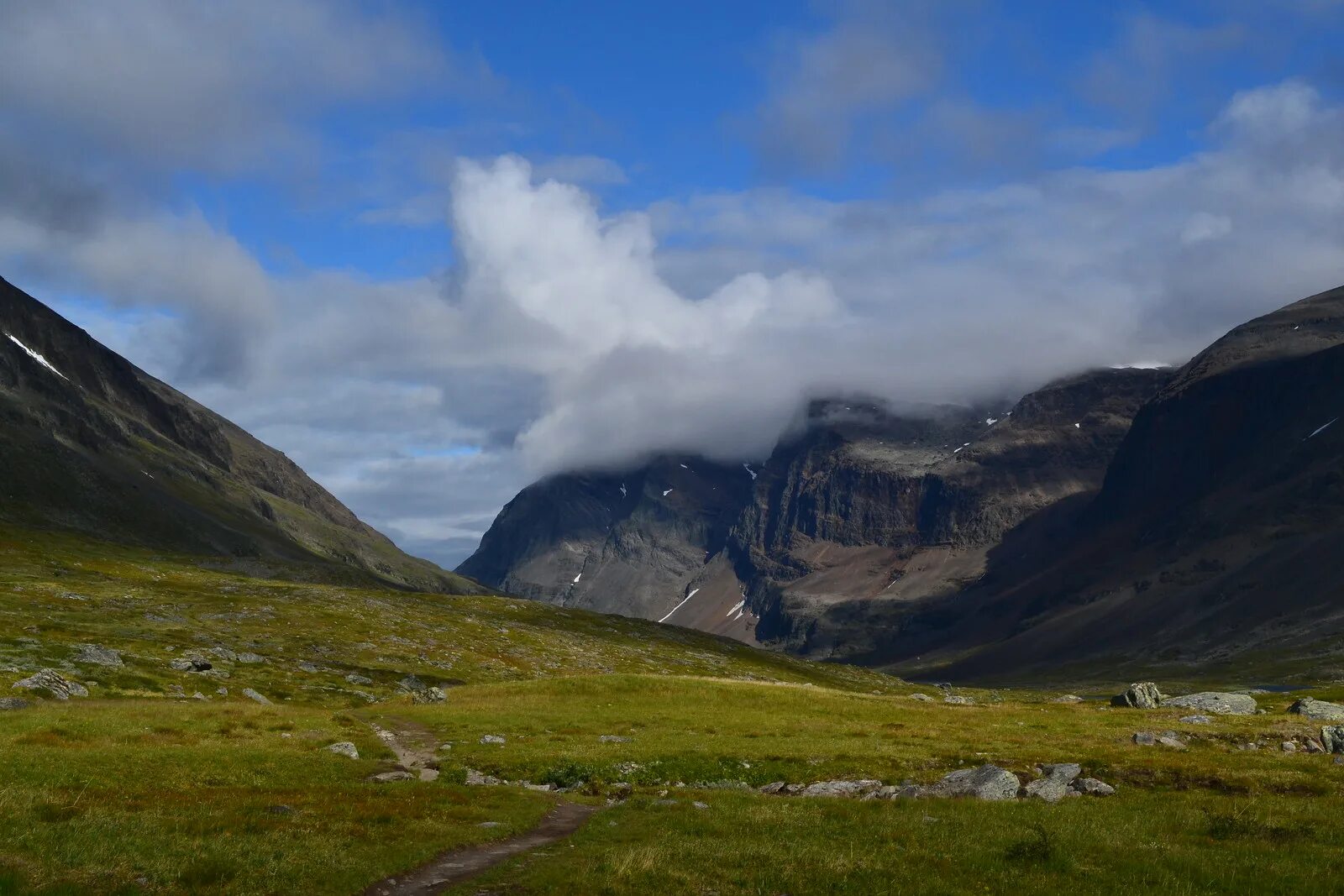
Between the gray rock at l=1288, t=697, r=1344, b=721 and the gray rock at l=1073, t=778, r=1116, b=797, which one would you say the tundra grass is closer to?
the gray rock at l=1073, t=778, r=1116, b=797

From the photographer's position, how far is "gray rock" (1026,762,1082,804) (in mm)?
36938

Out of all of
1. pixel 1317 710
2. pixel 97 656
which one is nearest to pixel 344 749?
pixel 97 656

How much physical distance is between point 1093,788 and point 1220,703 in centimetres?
4762

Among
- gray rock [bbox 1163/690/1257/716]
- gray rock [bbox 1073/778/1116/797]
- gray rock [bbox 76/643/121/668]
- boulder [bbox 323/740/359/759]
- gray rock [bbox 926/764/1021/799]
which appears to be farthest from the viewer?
gray rock [bbox 1163/690/1257/716]

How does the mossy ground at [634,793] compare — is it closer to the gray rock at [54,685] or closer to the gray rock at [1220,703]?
the gray rock at [54,685]

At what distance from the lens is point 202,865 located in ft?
73.2

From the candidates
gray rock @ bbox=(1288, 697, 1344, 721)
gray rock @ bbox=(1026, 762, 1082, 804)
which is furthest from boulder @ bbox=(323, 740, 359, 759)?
gray rock @ bbox=(1288, 697, 1344, 721)

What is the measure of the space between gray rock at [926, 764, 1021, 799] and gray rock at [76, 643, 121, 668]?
62.7 meters

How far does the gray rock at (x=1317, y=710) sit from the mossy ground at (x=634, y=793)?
164 inches

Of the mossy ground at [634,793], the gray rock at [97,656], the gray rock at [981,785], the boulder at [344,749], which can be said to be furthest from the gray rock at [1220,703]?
the gray rock at [97,656]

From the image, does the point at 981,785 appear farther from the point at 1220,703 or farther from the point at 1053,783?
the point at 1220,703

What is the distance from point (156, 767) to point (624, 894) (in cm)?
2387

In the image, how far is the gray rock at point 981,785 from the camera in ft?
123

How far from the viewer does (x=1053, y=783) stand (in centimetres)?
3834
